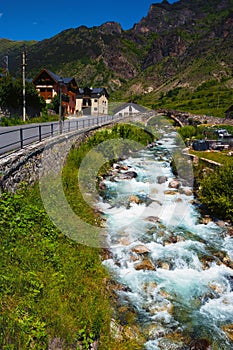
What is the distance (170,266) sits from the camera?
1126cm

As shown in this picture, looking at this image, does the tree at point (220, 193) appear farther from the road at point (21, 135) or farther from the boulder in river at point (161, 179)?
the road at point (21, 135)

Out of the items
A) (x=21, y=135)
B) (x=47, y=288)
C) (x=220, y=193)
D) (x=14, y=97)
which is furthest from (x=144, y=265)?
(x=14, y=97)

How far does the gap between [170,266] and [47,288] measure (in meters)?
5.52

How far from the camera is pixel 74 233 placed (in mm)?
11367

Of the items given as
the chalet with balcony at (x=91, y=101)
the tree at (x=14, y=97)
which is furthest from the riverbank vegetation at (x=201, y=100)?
the tree at (x=14, y=97)

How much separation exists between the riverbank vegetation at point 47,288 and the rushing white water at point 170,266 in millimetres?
914

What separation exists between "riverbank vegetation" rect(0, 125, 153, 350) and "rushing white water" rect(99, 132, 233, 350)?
0.91 meters

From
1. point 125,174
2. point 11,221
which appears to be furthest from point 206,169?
point 11,221

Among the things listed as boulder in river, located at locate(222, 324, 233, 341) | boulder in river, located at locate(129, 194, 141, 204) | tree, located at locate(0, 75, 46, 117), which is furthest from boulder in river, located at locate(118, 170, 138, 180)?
tree, located at locate(0, 75, 46, 117)

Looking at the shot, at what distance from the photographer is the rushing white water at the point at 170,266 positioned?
8347mm

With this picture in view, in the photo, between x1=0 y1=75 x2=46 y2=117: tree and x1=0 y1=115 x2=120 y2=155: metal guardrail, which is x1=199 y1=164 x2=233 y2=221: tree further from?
x1=0 y1=75 x2=46 y2=117: tree

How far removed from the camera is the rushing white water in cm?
835

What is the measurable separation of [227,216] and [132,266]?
6.78 metres

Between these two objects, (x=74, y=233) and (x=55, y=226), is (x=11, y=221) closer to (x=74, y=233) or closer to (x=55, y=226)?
(x=55, y=226)
